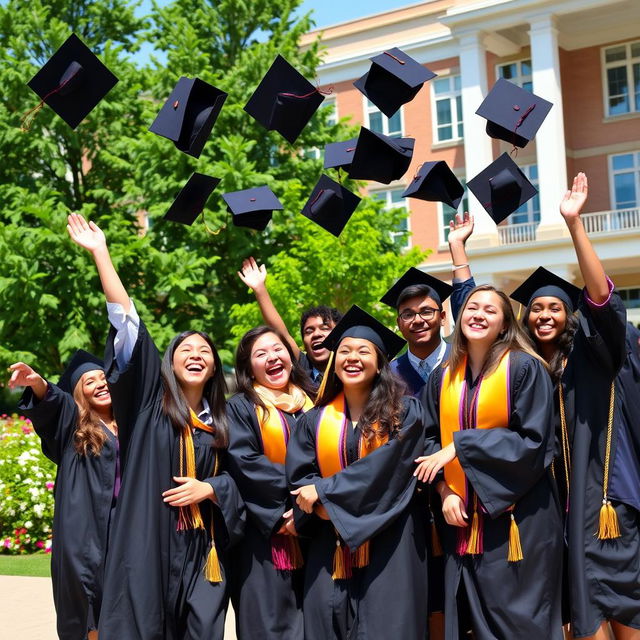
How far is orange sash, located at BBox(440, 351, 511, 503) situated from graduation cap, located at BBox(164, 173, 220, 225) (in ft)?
7.73

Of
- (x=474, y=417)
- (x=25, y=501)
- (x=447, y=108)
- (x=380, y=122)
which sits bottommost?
(x=25, y=501)

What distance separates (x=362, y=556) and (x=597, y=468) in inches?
46.5

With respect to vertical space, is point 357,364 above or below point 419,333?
below

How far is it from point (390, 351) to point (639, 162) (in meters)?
21.2

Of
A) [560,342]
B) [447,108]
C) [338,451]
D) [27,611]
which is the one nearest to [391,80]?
[560,342]

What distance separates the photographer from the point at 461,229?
5398 mm

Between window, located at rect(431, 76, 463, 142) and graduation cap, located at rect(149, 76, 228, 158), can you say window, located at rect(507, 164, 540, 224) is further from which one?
graduation cap, located at rect(149, 76, 228, 158)

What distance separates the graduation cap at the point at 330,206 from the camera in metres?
6.09

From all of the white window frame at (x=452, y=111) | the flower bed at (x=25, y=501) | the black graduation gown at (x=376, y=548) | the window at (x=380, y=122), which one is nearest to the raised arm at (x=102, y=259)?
the black graduation gown at (x=376, y=548)

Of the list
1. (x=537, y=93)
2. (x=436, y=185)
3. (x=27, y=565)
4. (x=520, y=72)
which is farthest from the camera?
(x=520, y=72)

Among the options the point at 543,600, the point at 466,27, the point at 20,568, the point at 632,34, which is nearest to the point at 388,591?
the point at 543,600

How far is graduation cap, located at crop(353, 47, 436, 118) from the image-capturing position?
18.2 feet

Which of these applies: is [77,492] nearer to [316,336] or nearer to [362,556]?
[362,556]

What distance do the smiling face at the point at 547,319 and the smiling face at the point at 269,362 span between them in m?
1.28
